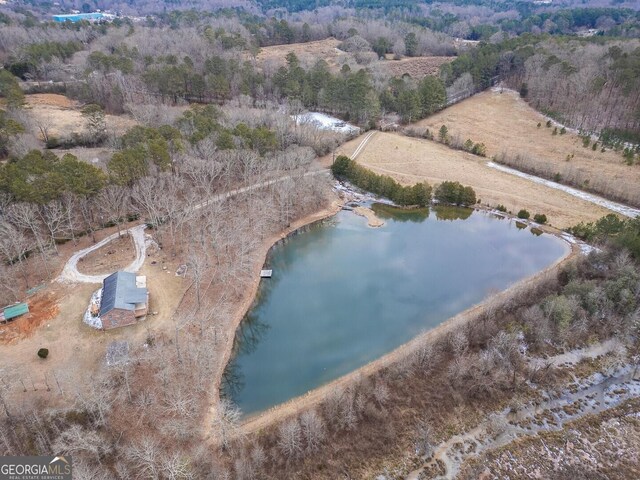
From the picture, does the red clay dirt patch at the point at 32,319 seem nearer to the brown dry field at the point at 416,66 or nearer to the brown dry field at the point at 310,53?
the brown dry field at the point at 310,53

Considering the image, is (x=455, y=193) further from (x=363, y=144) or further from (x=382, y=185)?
(x=363, y=144)

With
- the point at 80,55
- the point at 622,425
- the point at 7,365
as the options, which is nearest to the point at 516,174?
the point at 622,425

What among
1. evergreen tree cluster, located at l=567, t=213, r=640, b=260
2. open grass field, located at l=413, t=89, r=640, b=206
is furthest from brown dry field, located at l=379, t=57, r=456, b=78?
evergreen tree cluster, located at l=567, t=213, r=640, b=260

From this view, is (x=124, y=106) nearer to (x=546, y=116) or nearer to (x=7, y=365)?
(x=7, y=365)

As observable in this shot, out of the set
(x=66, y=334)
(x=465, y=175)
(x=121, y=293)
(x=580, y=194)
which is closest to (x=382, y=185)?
(x=465, y=175)

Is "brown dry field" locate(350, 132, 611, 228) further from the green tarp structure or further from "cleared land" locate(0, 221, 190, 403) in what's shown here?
the green tarp structure

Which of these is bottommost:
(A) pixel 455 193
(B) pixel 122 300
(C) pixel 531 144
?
(A) pixel 455 193

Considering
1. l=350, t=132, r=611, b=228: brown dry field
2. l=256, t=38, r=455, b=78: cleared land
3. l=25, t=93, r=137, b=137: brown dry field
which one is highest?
l=256, t=38, r=455, b=78: cleared land
